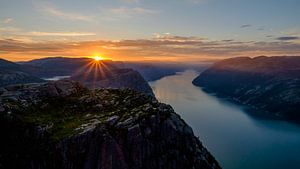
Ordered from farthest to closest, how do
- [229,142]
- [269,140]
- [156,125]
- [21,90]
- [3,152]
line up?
[269,140] < [229,142] < [21,90] < [156,125] < [3,152]

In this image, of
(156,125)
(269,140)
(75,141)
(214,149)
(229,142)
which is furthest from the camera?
(269,140)

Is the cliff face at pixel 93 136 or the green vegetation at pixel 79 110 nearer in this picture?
the cliff face at pixel 93 136

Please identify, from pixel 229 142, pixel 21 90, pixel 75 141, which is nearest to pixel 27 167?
pixel 75 141

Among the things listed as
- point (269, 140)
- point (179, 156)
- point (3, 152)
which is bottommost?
point (269, 140)

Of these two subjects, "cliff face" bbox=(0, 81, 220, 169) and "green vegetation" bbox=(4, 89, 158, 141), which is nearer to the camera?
"cliff face" bbox=(0, 81, 220, 169)

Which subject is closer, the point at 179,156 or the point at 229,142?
the point at 179,156

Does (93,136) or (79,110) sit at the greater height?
(79,110)

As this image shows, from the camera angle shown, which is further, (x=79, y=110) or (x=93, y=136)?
(x=79, y=110)

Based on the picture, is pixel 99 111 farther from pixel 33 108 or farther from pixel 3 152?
pixel 3 152
